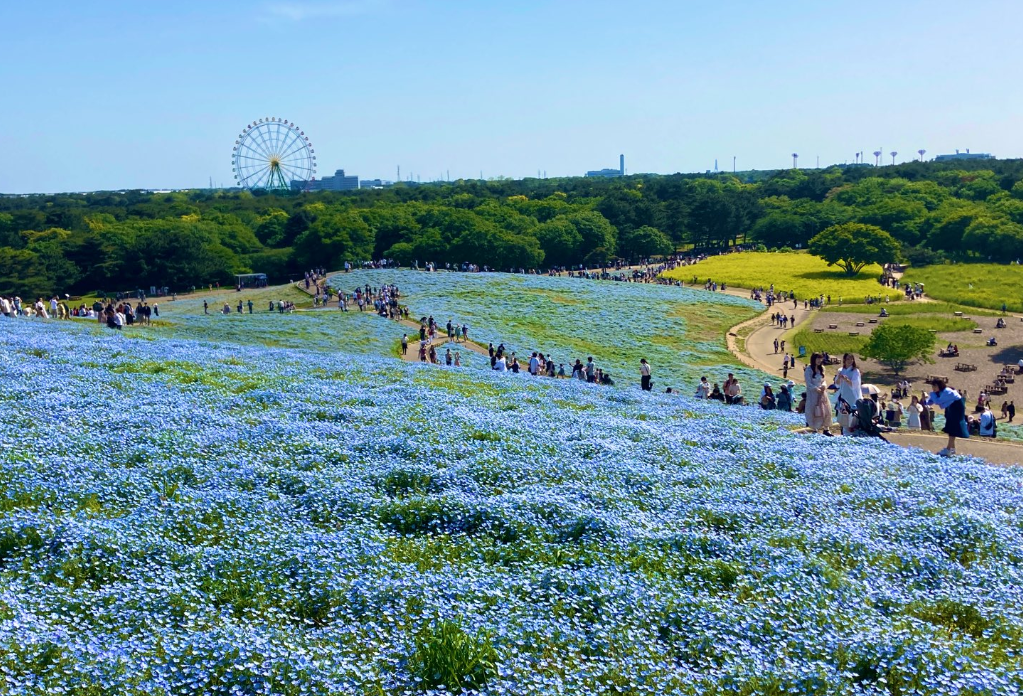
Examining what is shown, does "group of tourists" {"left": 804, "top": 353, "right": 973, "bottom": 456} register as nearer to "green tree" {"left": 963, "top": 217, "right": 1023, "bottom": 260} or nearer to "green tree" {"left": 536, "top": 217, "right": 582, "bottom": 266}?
"green tree" {"left": 536, "top": 217, "right": 582, "bottom": 266}

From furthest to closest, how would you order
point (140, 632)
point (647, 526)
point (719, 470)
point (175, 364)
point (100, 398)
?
1. point (175, 364)
2. point (100, 398)
3. point (719, 470)
4. point (647, 526)
5. point (140, 632)

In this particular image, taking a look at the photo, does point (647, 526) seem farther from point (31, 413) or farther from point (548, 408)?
point (31, 413)

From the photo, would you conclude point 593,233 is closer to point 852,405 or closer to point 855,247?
point 855,247

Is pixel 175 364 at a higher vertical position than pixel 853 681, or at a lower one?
higher

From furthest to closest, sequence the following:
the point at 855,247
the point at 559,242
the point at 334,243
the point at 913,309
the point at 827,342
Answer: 1. the point at 559,242
2. the point at 855,247
3. the point at 334,243
4. the point at 913,309
5. the point at 827,342

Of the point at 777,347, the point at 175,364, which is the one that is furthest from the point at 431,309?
the point at 175,364

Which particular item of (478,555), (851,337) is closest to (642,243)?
(851,337)

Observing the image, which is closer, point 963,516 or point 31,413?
point 963,516
